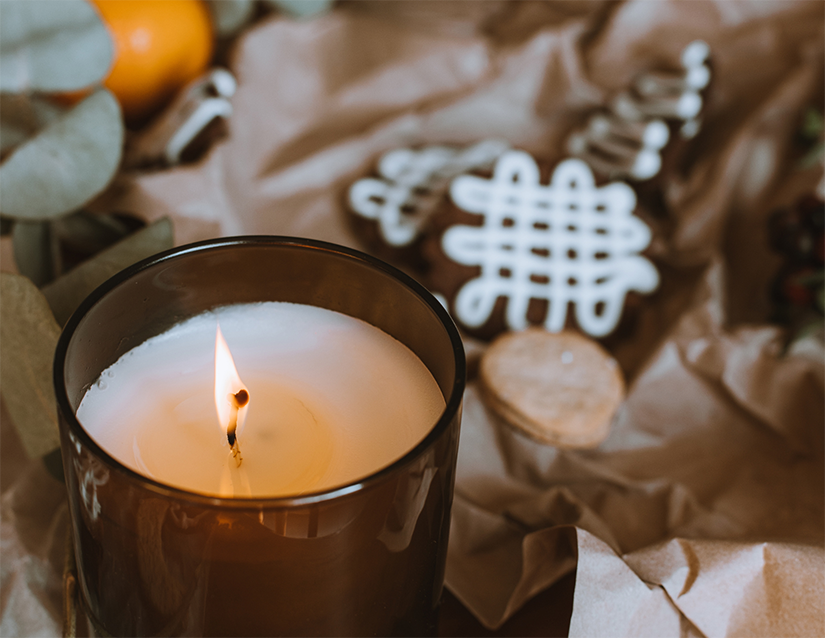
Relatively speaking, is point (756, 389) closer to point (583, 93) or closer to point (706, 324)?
point (706, 324)

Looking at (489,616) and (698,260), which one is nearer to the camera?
(489,616)

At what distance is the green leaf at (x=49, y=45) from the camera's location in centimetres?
44

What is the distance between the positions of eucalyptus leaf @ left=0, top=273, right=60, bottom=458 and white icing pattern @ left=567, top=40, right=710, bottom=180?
0.44 meters

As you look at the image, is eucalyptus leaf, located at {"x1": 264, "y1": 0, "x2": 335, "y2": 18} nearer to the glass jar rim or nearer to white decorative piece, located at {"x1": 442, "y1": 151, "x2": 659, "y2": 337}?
white decorative piece, located at {"x1": 442, "y1": 151, "x2": 659, "y2": 337}

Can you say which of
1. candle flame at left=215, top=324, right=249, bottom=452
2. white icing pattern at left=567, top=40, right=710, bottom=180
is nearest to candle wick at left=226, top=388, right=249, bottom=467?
candle flame at left=215, top=324, right=249, bottom=452

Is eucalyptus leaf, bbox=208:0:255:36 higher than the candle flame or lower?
lower

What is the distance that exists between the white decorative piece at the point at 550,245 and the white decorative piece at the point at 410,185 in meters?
0.04

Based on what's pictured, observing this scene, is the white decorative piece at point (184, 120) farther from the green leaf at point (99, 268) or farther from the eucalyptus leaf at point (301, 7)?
the green leaf at point (99, 268)

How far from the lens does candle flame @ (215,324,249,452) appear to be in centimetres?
25

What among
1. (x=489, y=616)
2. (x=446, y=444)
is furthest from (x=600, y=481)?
(x=446, y=444)

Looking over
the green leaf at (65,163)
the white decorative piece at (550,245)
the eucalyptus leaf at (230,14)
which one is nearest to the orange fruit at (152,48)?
the eucalyptus leaf at (230,14)

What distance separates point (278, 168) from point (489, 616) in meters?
0.42

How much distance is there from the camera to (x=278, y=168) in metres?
0.63

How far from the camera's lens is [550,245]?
1.82 ft
